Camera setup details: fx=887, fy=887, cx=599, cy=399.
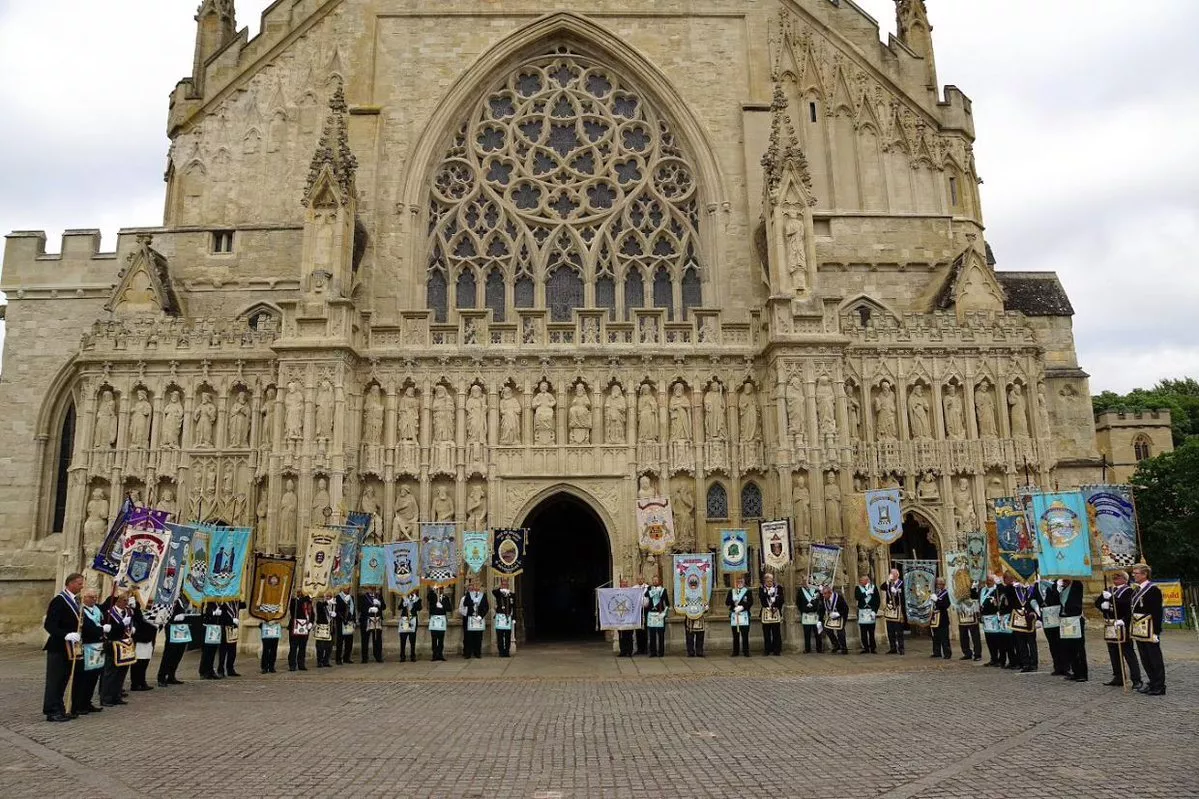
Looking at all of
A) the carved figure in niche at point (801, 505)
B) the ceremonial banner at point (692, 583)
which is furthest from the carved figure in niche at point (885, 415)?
the ceremonial banner at point (692, 583)

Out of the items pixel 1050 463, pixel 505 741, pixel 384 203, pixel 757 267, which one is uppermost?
pixel 384 203

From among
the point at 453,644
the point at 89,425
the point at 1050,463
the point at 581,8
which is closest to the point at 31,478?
the point at 89,425

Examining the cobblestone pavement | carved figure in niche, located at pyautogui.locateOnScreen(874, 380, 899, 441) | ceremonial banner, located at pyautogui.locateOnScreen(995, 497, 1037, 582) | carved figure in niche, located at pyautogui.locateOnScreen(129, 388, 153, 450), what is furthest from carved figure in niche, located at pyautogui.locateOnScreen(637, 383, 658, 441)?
carved figure in niche, located at pyautogui.locateOnScreen(129, 388, 153, 450)

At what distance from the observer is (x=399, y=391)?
2175cm

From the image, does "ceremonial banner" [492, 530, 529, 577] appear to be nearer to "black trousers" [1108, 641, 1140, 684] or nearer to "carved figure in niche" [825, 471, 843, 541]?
"carved figure in niche" [825, 471, 843, 541]

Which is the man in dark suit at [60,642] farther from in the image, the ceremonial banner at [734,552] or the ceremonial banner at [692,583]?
the ceremonial banner at [734,552]

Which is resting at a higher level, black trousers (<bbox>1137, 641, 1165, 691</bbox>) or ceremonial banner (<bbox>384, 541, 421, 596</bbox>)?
ceremonial banner (<bbox>384, 541, 421, 596</bbox>)

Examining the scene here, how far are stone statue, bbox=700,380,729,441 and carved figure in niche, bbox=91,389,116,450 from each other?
1374 cm

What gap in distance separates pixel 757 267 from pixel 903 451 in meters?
6.58

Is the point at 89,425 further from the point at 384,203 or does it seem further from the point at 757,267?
the point at 757,267

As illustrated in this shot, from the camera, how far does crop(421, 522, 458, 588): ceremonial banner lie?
19.1 meters

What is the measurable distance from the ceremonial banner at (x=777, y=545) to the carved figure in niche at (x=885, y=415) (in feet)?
14.5

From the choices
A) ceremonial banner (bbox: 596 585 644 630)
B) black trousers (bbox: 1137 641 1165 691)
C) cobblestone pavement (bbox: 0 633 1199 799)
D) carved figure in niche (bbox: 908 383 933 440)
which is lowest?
cobblestone pavement (bbox: 0 633 1199 799)

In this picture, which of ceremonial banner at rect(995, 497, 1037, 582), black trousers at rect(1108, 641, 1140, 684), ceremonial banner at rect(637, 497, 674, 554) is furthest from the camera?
ceremonial banner at rect(637, 497, 674, 554)
